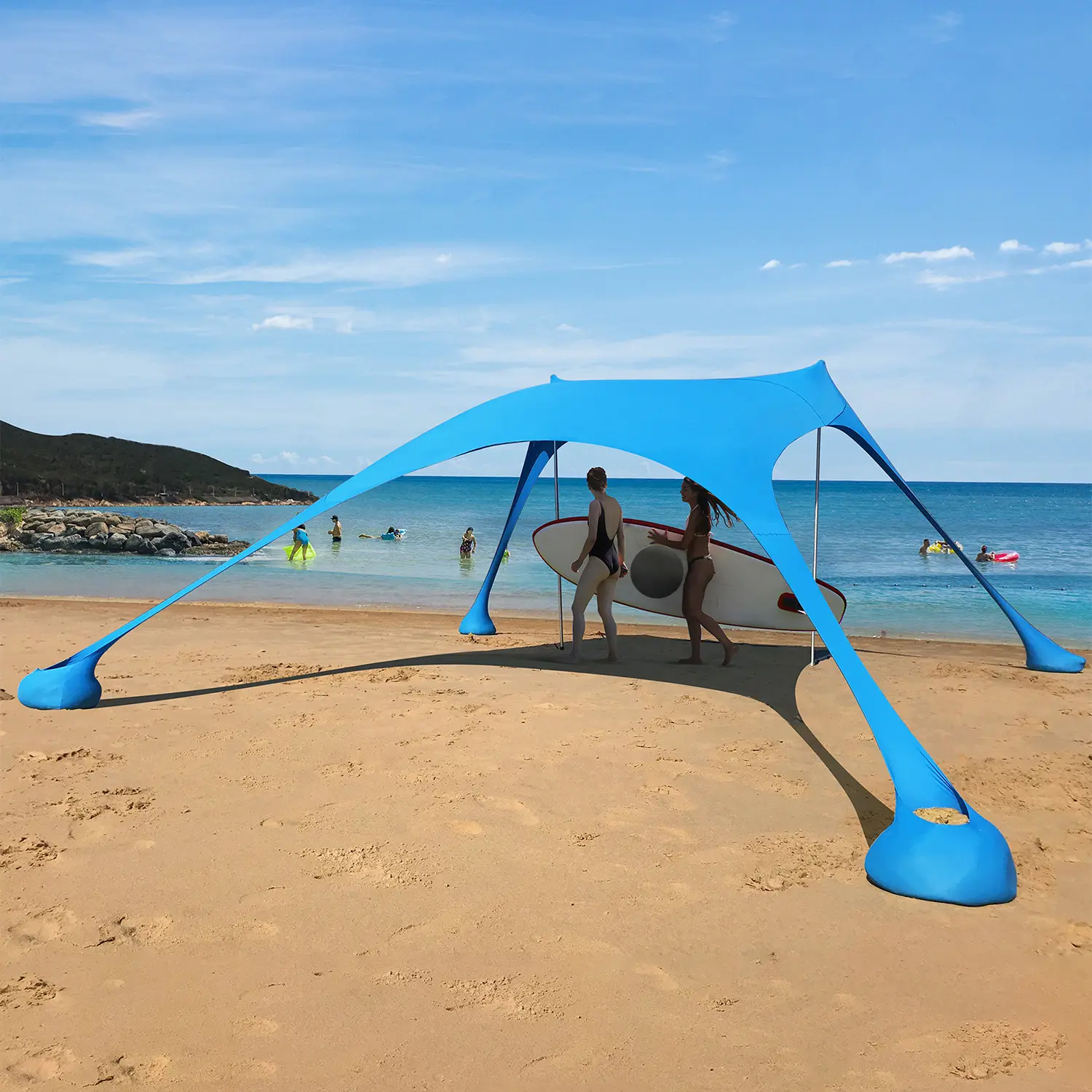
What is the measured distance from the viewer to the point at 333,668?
24.9ft

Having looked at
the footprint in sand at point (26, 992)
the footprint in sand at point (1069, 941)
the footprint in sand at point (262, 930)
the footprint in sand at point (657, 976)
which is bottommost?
the footprint in sand at point (1069, 941)

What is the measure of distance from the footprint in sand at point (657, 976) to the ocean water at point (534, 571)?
353 inches

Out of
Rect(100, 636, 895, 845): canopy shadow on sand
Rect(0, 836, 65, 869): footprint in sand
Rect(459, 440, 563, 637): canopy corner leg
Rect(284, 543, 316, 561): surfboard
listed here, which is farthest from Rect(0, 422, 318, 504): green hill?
Rect(0, 836, 65, 869): footprint in sand

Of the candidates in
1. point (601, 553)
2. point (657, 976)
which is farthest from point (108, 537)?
point (657, 976)

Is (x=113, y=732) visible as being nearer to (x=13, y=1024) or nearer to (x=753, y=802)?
(x=13, y=1024)

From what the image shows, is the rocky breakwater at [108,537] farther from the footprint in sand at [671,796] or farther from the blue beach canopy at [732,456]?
the footprint in sand at [671,796]

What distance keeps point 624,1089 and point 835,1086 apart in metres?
0.58

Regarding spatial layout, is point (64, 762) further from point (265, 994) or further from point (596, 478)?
point (596, 478)

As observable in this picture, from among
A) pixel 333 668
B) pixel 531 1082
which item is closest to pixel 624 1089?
pixel 531 1082

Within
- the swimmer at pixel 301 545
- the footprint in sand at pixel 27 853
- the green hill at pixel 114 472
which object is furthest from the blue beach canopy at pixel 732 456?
the green hill at pixel 114 472

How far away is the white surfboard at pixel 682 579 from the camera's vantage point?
8039 millimetres

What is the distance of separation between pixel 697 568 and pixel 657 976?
4.85 metres

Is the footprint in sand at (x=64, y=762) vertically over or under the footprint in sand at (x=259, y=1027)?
over

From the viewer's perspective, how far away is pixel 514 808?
4461mm
